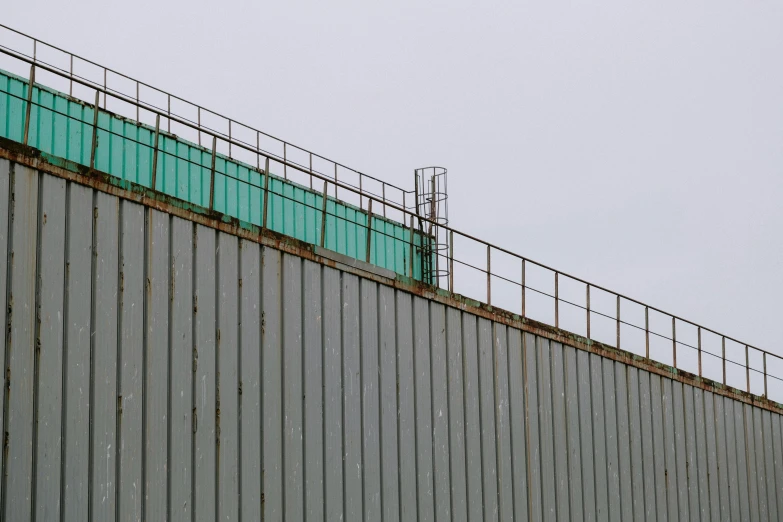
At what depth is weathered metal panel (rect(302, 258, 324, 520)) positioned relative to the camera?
13.5m

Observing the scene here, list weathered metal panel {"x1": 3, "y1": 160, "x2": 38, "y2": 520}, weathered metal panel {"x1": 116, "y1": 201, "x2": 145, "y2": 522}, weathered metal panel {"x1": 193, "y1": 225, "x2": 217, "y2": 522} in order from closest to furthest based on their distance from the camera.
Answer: weathered metal panel {"x1": 3, "y1": 160, "x2": 38, "y2": 520} < weathered metal panel {"x1": 116, "y1": 201, "x2": 145, "y2": 522} < weathered metal panel {"x1": 193, "y1": 225, "x2": 217, "y2": 522}

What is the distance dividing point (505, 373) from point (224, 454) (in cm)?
523

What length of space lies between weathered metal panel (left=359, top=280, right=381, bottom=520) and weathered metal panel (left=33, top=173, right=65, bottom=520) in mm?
4276

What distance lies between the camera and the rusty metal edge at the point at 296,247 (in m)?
11.6

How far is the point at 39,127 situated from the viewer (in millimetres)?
18844

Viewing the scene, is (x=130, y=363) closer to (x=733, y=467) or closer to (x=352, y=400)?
(x=352, y=400)

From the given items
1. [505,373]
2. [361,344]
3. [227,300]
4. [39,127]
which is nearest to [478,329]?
[505,373]

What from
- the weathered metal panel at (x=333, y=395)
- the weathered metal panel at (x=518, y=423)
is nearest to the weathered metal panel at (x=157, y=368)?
the weathered metal panel at (x=333, y=395)

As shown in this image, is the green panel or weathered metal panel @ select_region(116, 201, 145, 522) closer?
weathered metal panel @ select_region(116, 201, 145, 522)

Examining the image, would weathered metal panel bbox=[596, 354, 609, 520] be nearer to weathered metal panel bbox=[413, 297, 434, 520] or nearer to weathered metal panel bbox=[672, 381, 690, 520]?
weathered metal panel bbox=[672, 381, 690, 520]

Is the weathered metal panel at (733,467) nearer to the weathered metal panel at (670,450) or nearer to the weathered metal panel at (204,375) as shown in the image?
the weathered metal panel at (670,450)

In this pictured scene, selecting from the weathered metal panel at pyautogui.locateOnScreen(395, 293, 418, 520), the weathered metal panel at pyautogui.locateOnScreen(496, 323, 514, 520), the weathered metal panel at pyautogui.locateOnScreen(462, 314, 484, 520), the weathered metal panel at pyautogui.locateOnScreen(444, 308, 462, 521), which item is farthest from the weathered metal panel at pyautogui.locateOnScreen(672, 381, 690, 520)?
the weathered metal panel at pyautogui.locateOnScreen(395, 293, 418, 520)

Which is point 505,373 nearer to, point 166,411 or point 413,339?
point 413,339

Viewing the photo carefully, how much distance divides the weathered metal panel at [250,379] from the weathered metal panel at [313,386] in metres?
0.03
